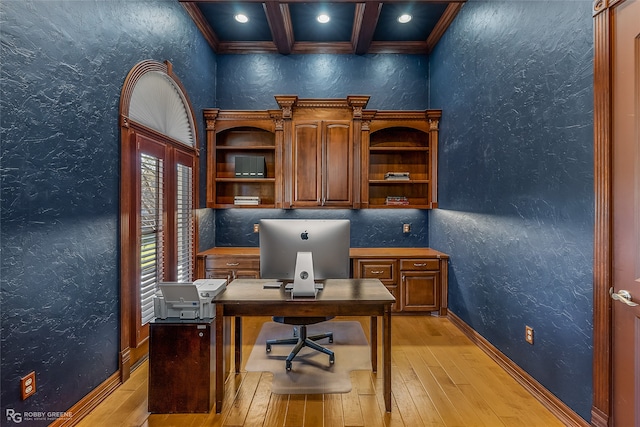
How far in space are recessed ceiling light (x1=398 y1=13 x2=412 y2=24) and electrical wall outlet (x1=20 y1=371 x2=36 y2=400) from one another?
179 inches

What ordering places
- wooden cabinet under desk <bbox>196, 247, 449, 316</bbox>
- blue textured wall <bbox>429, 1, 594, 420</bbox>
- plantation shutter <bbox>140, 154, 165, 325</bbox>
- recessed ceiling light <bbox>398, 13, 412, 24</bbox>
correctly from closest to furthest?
blue textured wall <bbox>429, 1, 594, 420</bbox>, plantation shutter <bbox>140, 154, 165, 325</bbox>, recessed ceiling light <bbox>398, 13, 412, 24</bbox>, wooden cabinet under desk <bbox>196, 247, 449, 316</bbox>

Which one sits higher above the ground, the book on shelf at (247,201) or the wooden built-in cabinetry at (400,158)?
the wooden built-in cabinetry at (400,158)

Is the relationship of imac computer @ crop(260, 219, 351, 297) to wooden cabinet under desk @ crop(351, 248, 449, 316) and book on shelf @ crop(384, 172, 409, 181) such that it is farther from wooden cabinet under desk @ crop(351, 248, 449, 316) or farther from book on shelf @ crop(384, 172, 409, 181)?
book on shelf @ crop(384, 172, 409, 181)

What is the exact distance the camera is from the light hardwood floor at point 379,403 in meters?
2.09

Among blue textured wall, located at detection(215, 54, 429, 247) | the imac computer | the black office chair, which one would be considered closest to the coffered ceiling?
blue textured wall, located at detection(215, 54, 429, 247)

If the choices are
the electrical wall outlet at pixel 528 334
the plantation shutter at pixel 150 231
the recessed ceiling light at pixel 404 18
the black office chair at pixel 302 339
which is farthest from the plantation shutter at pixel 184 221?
the electrical wall outlet at pixel 528 334

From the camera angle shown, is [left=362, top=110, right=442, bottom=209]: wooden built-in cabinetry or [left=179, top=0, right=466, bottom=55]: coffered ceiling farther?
[left=362, top=110, right=442, bottom=209]: wooden built-in cabinetry

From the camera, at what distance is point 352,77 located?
4.68 metres

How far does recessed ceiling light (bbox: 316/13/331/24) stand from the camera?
3918 millimetres

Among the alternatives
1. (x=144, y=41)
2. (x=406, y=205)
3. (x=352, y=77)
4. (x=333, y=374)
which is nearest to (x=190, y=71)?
(x=144, y=41)

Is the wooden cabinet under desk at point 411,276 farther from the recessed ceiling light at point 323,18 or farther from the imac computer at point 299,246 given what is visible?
the recessed ceiling light at point 323,18

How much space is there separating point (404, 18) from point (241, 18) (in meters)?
1.93

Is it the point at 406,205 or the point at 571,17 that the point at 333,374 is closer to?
the point at 406,205

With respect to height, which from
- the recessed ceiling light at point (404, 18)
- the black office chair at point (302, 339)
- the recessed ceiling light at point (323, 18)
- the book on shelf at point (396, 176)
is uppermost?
the recessed ceiling light at point (323, 18)
